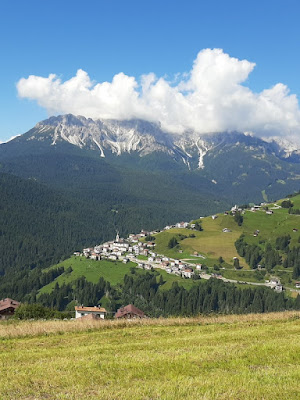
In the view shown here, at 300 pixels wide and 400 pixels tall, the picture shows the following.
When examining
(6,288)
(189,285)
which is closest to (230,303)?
(189,285)

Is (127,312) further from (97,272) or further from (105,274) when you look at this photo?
(97,272)

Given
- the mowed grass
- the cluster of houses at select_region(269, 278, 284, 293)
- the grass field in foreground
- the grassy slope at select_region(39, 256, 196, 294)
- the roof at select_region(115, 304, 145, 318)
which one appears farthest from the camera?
the mowed grass

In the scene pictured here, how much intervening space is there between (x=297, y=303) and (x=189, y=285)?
145ft

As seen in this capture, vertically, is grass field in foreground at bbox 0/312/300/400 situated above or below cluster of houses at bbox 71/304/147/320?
above

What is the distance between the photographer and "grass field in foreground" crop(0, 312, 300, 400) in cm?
1161

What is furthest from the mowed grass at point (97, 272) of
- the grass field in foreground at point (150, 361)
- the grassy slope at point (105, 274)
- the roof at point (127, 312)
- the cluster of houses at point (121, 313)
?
the grass field in foreground at point (150, 361)

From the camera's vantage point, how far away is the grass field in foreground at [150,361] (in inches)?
457

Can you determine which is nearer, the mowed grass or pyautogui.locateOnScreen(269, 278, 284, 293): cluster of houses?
pyautogui.locateOnScreen(269, 278, 284, 293): cluster of houses

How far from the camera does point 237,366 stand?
14.7 m

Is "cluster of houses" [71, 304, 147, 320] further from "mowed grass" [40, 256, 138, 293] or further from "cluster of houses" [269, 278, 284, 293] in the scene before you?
"cluster of houses" [269, 278, 284, 293]

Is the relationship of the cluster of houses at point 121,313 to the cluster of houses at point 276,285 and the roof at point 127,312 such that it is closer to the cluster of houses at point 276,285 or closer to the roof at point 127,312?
the roof at point 127,312

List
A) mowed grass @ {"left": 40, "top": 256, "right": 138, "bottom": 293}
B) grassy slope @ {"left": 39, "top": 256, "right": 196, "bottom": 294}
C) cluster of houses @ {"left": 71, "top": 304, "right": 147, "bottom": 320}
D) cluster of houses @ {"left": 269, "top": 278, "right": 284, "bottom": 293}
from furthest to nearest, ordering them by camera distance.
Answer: mowed grass @ {"left": 40, "top": 256, "right": 138, "bottom": 293}, grassy slope @ {"left": 39, "top": 256, "right": 196, "bottom": 294}, cluster of houses @ {"left": 269, "top": 278, "right": 284, "bottom": 293}, cluster of houses @ {"left": 71, "top": 304, "right": 147, "bottom": 320}

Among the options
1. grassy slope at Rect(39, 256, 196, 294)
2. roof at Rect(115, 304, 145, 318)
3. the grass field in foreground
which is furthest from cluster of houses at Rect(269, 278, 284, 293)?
the grass field in foreground

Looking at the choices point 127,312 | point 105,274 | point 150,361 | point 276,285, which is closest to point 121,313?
point 127,312
